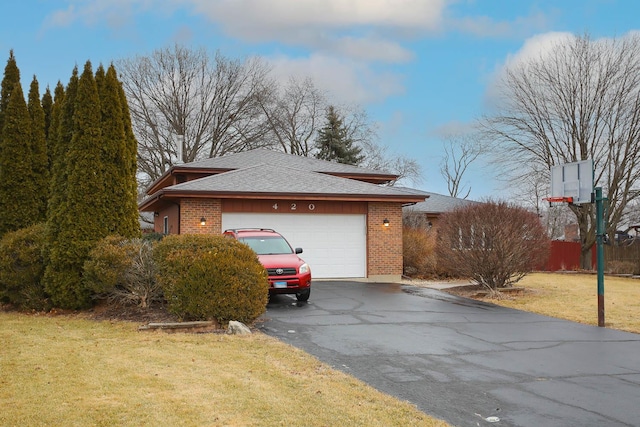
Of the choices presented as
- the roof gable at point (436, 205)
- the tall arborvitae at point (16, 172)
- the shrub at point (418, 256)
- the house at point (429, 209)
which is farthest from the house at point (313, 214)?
the roof gable at point (436, 205)

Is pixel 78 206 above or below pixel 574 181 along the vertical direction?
below

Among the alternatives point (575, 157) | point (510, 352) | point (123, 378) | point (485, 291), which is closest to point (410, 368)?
point (510, 352)

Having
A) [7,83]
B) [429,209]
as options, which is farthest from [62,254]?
[429,209]

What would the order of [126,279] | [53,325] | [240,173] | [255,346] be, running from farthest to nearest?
[240,173] → [126,279] → [53,325] → [255,346]

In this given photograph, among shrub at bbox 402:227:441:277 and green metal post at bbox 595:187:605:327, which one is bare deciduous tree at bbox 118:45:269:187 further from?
green metal post at bbox 595:187:605:327

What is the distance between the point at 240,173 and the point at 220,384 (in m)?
15.3

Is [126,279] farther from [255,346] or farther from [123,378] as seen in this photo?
[123,378]

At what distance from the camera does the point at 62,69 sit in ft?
54.5

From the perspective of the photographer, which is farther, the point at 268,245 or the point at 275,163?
the point at 275,163

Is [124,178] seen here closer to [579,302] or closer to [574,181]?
[574,181]

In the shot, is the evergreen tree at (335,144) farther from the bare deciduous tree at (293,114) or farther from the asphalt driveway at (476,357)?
the asphalt driveway at (476,357)

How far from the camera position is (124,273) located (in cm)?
1172

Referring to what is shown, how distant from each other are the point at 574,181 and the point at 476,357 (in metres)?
6.39

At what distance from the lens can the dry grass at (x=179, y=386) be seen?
5.42 m
